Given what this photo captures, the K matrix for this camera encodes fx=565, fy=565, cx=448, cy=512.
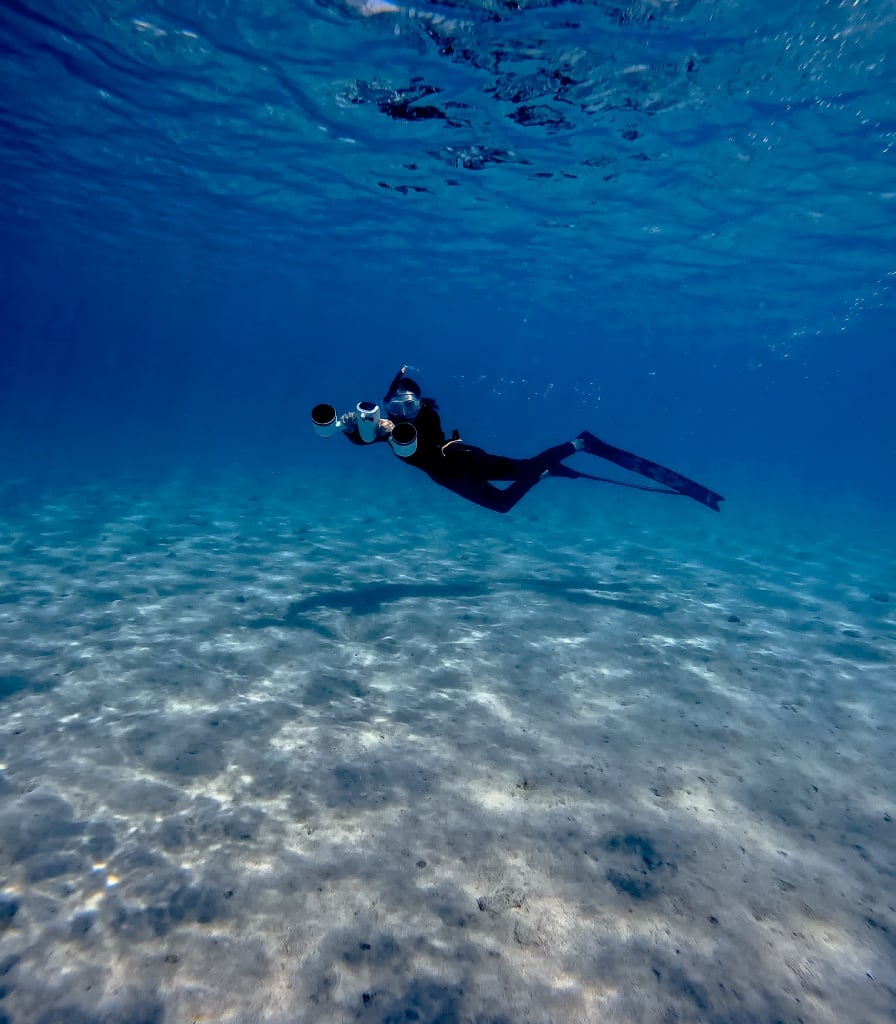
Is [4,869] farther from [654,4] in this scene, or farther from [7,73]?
[7,73]

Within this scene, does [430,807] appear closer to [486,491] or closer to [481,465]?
[481,465]

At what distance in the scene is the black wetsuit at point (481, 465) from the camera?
8156mm

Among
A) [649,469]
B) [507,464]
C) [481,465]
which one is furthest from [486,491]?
[649,469]

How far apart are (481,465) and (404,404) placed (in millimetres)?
2315

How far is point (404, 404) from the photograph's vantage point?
700 cm

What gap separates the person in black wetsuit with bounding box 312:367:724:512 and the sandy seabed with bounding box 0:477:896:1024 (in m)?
2.20

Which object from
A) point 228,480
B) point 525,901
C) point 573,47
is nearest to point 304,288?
point 228,480

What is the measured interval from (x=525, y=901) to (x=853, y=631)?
31.4ft

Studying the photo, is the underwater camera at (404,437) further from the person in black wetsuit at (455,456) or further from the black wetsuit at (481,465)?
the black wetsuit at (481,465)

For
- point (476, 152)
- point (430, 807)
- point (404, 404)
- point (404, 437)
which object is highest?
point (476, 152)

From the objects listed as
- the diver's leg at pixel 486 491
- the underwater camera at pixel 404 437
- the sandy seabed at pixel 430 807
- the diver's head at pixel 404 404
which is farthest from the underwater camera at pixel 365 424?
the sandy seabed at pixel 430 807

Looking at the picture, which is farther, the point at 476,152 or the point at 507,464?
the point at 476,152

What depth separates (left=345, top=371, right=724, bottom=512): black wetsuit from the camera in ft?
26.8

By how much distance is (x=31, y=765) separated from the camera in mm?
4910
